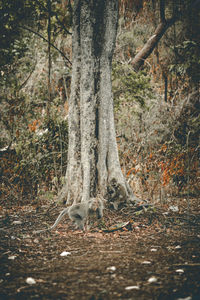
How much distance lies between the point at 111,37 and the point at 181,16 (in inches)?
264

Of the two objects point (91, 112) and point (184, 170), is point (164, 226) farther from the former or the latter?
point (184, 170)

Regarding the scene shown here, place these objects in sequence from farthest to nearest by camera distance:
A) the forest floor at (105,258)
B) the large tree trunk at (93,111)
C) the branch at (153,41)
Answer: the branch at (153,41)
the large tree trunk at (93,111)
the forest floor at (105,258)

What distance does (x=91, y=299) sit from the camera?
7.55 ft

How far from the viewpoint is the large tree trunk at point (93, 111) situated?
5.07m

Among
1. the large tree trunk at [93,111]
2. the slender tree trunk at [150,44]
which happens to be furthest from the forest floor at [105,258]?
the slender tree trunk at [150,44]

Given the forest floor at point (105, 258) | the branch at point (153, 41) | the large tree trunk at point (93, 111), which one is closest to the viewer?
the forest floor at point (105, 258)

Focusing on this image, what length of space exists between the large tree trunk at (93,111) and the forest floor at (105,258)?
559mm

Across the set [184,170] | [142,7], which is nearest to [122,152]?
[184,170]

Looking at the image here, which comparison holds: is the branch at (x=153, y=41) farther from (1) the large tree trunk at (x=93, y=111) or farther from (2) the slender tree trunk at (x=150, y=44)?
(1) the large tree trunk at (x=93, y=111)

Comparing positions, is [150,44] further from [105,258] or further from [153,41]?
[105,258]

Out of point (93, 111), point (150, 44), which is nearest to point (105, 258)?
point (93, 111)

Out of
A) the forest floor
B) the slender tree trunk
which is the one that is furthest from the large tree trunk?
the slender tree trunk

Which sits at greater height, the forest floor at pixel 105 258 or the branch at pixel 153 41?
the branch at pixel 153 41

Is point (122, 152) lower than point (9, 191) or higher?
higher
